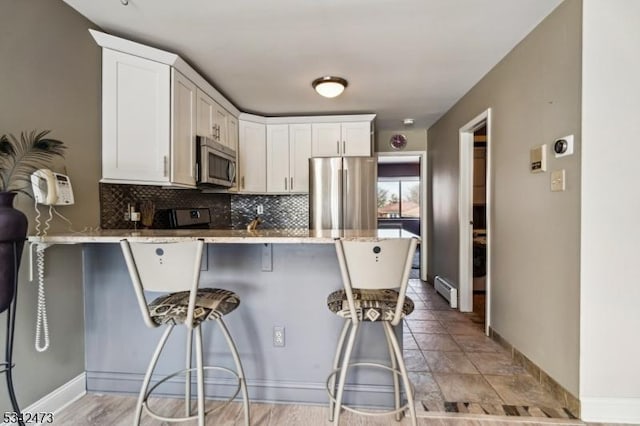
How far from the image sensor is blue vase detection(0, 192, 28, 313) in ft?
4.21

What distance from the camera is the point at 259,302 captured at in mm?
1920

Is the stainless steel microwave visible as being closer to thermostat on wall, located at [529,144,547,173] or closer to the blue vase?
the blue vase

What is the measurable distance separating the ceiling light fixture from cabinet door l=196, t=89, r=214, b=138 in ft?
3.36

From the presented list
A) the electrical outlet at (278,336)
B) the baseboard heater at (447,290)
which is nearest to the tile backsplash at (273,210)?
the baseboard heater at (447,290)

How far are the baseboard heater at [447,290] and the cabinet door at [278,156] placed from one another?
7.68ft

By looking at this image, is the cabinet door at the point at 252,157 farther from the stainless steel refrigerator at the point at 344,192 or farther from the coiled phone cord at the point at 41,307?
the coiled phone cord at the point at 41,307

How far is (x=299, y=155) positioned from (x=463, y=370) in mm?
2924

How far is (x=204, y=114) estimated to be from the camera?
9.33ft

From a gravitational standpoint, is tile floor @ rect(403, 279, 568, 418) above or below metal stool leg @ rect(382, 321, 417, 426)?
below

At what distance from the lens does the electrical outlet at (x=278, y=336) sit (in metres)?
1.90

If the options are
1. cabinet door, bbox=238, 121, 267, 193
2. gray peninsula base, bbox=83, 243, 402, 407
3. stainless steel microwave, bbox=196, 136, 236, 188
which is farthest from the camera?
cabinet door, bbox=238, 121, 267, 193

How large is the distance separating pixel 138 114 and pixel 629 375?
3.36 m

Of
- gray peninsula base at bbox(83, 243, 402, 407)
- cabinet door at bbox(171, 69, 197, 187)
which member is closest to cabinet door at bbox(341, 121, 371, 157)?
cabinet door at bbox(171, 69, 197, 187)

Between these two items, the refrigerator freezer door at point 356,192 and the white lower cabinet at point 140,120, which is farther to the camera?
the refrigerator freezer door at point 356,192
